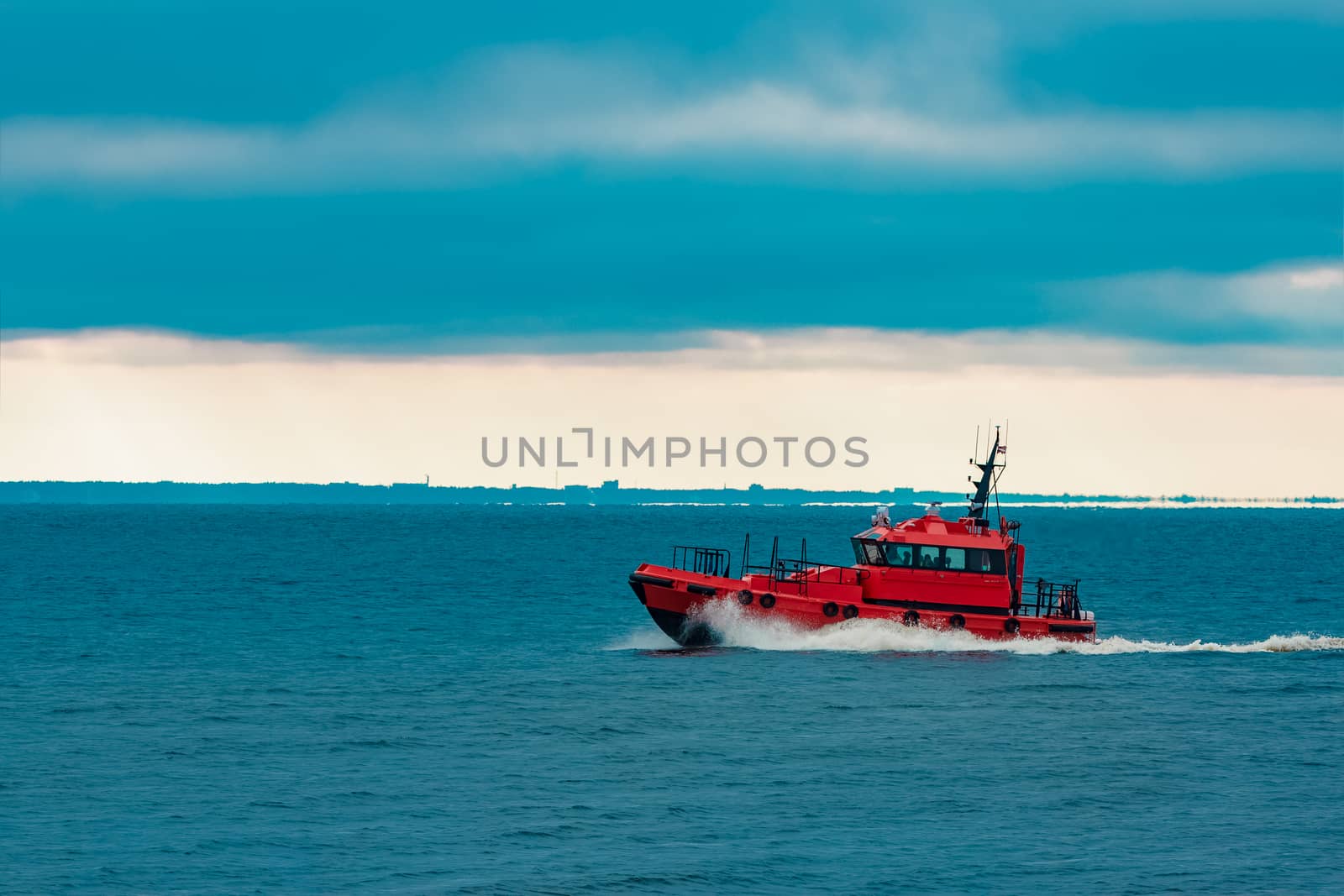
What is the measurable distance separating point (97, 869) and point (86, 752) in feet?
29.6

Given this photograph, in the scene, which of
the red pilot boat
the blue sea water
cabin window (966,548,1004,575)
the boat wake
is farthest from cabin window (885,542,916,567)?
the blue sea water

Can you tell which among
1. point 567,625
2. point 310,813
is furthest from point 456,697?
point 567,625

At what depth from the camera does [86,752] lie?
106 ft

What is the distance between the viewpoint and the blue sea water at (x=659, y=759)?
24312 millimetres

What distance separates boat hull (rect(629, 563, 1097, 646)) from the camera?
47875 mm

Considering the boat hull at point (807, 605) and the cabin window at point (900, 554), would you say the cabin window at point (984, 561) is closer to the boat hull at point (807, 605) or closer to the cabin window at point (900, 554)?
the boat hull at point (807, 605)

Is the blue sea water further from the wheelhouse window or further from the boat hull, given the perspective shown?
the wheelhouse window

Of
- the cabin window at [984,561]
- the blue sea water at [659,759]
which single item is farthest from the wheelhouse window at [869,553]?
the cabin window at [984,561]

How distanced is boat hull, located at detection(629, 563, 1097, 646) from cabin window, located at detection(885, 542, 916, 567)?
38.3 inches

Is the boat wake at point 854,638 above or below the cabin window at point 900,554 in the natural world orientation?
below

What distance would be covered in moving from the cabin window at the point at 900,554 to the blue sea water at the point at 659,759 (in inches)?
93.8

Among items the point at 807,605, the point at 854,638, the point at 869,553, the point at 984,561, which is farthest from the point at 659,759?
the point at 984,561

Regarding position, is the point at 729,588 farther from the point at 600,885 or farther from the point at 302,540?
the point at 302,540

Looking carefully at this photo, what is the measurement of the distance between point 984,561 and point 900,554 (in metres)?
2.52
